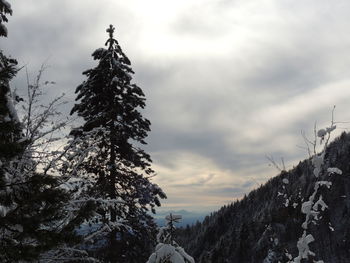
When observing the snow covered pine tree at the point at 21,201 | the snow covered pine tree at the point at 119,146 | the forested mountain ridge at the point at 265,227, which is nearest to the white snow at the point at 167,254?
the snow covered pine tree at the point at 21,201

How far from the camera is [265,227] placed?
98250 millimetres

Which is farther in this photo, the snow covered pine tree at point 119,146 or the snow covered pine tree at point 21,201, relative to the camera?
the snow covered pine tree at point 119,146

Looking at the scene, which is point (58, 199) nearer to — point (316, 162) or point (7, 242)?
point (7, 242)

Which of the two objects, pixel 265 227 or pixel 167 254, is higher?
pixel 167 254

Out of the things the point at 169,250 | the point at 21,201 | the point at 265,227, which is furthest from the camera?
the point at 265,227

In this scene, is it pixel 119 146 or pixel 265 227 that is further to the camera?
pixel 265 227

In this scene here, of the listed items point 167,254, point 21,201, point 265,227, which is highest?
point 21,201

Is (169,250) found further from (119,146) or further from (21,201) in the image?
(119,146)

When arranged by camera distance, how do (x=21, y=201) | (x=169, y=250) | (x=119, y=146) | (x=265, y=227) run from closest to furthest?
(x=169, y=250)
(x=21, y=201)
(x=119, y=146)
(x=265, y=227)

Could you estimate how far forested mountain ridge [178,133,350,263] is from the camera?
89.7 meters

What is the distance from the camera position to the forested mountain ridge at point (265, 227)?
294ft

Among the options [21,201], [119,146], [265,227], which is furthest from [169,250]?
[265,227]

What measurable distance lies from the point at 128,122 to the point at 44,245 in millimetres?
10436

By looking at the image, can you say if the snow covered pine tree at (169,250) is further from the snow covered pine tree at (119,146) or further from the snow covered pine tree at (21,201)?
the snow covered pine tree at (119,146)
